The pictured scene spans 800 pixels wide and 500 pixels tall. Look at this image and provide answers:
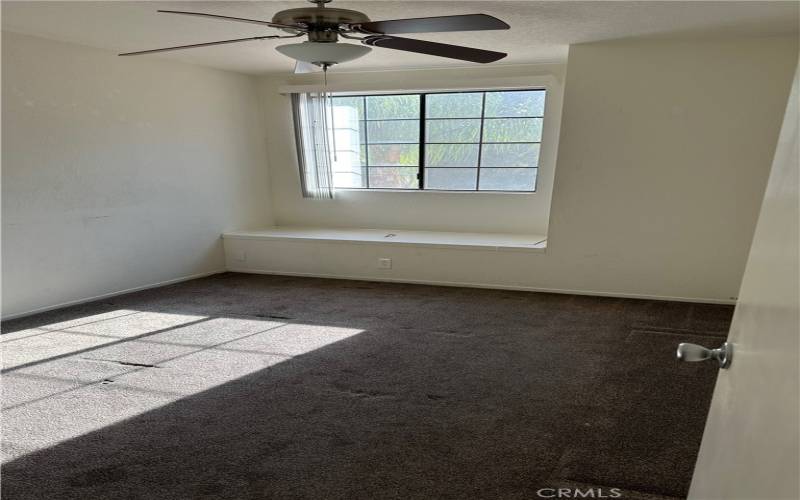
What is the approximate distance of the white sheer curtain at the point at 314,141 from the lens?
5004mm

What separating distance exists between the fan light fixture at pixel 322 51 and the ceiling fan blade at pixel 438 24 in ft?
0.34

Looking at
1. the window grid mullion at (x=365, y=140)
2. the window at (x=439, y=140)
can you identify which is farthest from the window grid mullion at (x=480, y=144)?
the window grid mullion at (x=365, y=140)

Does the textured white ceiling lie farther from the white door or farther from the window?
the white door

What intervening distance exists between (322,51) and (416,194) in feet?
9.74

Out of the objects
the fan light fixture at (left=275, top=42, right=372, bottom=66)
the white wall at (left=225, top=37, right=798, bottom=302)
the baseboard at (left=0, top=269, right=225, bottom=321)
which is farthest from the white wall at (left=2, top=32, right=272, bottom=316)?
the white wall at (left=225, top=37, right=798, bottom=302)

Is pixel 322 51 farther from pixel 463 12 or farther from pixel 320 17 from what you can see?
pixel 463 12

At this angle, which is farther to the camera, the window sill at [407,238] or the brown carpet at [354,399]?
the window sill at [407,238]

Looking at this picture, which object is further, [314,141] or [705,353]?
[314,141]

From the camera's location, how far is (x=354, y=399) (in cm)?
240

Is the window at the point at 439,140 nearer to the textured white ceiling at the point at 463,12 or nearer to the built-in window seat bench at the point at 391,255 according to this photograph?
the built-in window seat bench at the point at 391,255

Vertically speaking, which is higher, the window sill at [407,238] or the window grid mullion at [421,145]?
the window grid mullion at [421,145]

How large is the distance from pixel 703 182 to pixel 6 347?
5.14 meters

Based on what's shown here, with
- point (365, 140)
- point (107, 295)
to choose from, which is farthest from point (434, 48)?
point (107, 295)

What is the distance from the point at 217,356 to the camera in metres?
2.91
